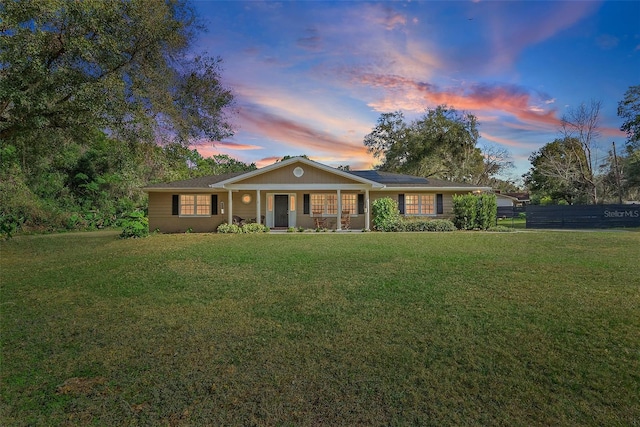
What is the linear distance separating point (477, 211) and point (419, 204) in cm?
302

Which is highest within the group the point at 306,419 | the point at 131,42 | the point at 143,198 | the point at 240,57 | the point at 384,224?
the point at 240,57

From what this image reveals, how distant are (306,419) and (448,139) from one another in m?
35.5

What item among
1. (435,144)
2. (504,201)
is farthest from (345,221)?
(504,201)

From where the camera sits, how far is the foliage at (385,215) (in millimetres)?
17845

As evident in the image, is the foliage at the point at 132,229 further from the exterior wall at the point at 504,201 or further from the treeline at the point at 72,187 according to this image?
the exterior wall at the point at 504,201

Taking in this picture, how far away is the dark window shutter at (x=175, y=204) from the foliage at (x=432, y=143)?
926 inches

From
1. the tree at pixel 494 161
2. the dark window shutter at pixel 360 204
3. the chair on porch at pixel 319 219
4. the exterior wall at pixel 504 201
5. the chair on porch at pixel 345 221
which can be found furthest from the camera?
the exterior wall at pixel 504 201

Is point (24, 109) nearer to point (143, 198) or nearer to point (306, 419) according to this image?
point (306, 419)

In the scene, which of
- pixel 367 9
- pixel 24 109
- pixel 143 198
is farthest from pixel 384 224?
pixel 143 198

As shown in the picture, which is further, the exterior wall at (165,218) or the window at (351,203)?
the window at (351,203)

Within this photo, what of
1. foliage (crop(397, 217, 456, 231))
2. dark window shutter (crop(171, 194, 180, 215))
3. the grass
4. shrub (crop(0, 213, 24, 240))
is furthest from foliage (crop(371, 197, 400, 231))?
shrub (crop(0, 213, 24, 240))

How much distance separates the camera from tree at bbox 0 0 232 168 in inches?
343

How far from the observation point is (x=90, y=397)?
3.21 metres

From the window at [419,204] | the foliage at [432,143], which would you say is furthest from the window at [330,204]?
the foliage at [432,143]
